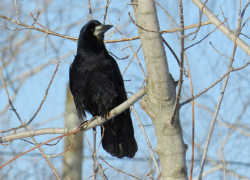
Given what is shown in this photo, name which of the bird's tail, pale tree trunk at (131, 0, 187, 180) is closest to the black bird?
the bird's tail

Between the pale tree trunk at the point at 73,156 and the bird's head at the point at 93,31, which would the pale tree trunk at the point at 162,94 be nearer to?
the bird's head at the point at 93,31

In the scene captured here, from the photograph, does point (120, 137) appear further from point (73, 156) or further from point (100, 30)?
point (73, 156)

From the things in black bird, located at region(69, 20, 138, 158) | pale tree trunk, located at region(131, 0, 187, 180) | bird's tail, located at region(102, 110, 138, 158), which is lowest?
pale tree trunk, located at region(131, 0, 187, 180)

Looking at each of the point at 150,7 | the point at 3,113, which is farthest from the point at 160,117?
the point at 3,113

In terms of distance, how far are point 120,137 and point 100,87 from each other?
0.63 meters

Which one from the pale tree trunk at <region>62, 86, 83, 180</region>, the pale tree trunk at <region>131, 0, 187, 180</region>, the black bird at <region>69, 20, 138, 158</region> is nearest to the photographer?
the pale tree trunk at <region>131, 0, 187, 180</region>

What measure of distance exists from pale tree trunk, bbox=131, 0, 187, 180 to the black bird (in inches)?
67.5

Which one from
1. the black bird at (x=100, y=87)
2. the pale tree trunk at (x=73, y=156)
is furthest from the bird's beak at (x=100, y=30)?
the pale tree trunk at (x=73, y=156)

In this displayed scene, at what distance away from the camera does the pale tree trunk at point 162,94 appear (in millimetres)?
1943

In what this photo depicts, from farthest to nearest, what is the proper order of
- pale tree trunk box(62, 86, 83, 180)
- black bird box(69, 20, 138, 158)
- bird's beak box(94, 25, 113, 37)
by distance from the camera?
pale tree trunk box(62, 86, 83, 180) < bird's beak box(94, 25, 113, 37) < black bird box(69, 20, 138, 158)

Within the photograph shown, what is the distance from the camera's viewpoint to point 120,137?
3914 millimetres

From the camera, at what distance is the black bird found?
12.1 feet

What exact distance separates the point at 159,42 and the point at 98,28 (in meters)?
2.07

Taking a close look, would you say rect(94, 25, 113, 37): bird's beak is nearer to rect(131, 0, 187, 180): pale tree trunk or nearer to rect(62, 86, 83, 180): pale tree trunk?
rect(131, 0, 187, 180): pale tree trunk
